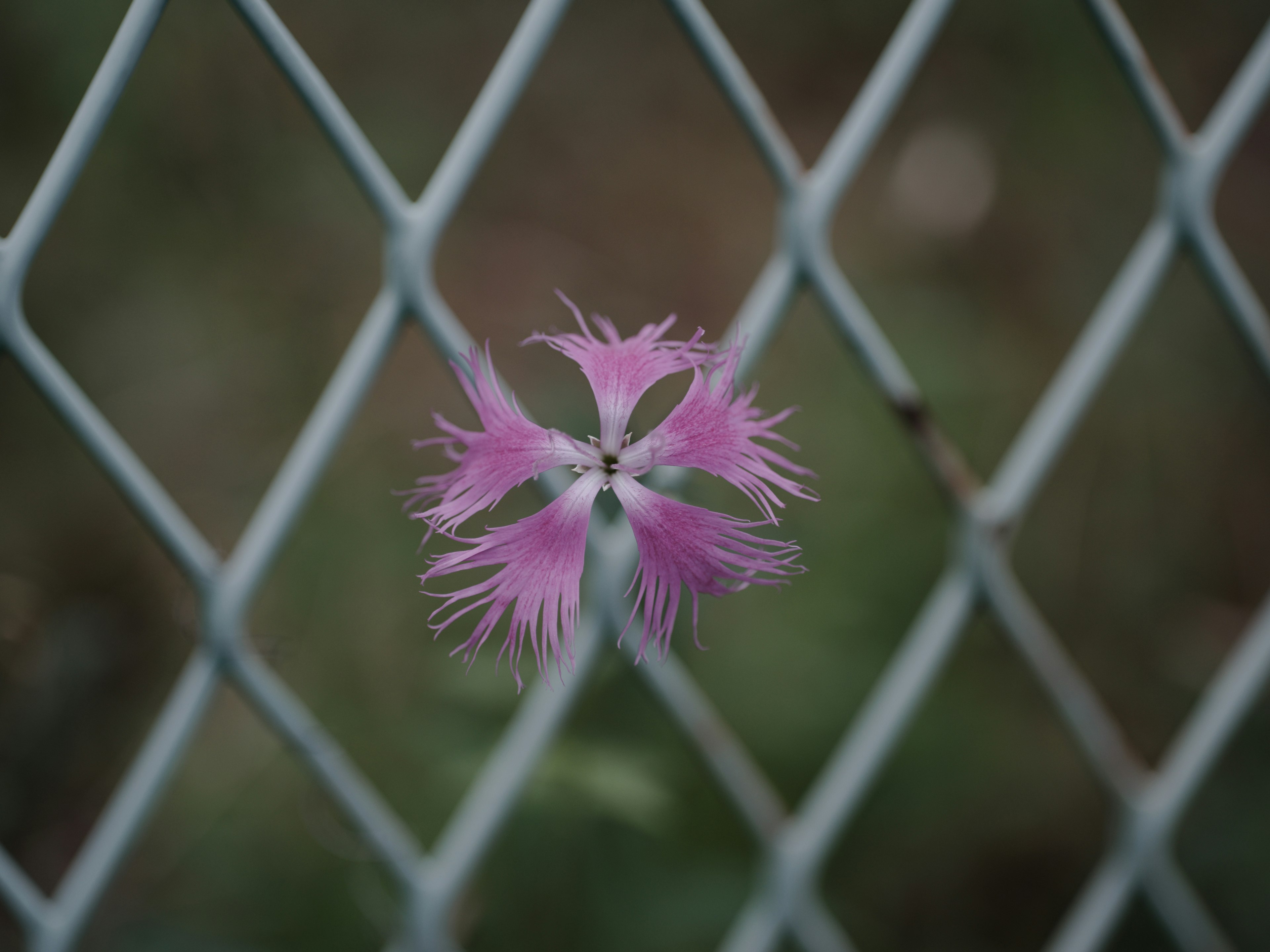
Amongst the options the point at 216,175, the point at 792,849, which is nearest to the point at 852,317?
the point at 792,849

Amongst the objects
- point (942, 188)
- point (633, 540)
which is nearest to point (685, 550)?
point (633, 540)

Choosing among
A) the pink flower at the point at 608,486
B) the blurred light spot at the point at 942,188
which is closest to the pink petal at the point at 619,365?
the pink flower at the point at 608,486

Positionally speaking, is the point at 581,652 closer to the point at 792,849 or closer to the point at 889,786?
the point at 792,849

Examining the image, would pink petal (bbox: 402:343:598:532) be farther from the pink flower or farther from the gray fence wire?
the gray fence wire

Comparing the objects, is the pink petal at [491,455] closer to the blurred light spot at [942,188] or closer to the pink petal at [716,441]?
the pink petal at [716,441]

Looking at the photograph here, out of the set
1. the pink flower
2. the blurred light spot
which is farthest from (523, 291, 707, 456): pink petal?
the blurred light spot

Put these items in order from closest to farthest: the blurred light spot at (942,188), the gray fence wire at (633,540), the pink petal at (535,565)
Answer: the pink petal at (535,565) → the gray fence wire at (633,540) → the blurred light spot at (942,188)
